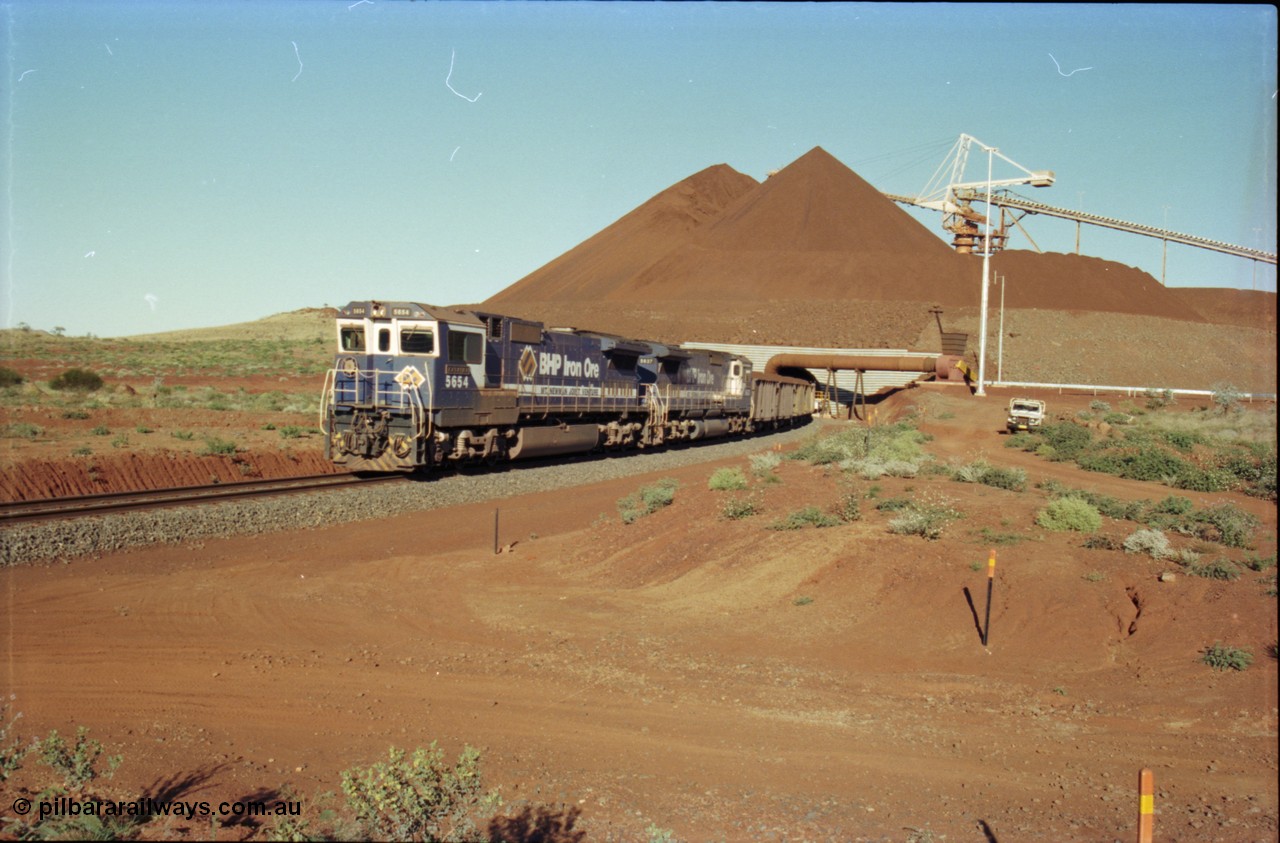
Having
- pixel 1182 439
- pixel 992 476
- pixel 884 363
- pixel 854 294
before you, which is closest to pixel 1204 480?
pixel 992 476

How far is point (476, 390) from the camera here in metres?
23.5

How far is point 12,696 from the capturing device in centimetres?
881

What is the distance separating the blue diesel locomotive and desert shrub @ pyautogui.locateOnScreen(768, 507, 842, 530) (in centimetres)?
959

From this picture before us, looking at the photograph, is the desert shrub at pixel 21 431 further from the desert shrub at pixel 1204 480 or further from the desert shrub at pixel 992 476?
the desert shrub at pixel 1204 480

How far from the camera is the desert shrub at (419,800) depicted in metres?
5.89

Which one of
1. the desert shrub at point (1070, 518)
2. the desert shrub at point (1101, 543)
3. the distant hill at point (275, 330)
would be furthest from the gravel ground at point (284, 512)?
the distant hill at point (275, 330)

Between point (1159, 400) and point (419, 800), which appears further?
point (1159, 400)

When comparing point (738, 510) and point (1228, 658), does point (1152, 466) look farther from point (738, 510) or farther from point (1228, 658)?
point (1228, 658)

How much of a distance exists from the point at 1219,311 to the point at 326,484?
420 feet

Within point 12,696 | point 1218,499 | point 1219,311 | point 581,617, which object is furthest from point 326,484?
point 1219,311

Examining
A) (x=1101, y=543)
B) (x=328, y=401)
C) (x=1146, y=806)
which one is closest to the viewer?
(x=1146, y=806)

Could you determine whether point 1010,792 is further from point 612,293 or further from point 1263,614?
point 612,293

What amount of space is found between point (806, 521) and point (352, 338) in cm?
1277

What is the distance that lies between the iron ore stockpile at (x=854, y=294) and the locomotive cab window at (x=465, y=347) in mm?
61821
